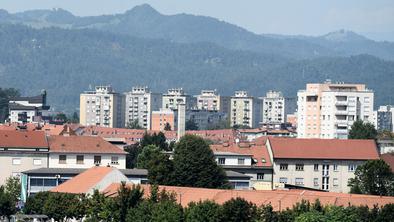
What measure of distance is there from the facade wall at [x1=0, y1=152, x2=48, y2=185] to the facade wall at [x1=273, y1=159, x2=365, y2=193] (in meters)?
13.3

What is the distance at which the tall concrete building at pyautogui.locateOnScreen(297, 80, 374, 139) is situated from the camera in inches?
5276

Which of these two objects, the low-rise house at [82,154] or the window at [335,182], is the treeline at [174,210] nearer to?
the low-rise house at [82,154]

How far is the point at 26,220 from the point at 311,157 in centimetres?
2945

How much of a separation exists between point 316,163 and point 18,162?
1710 centimetres

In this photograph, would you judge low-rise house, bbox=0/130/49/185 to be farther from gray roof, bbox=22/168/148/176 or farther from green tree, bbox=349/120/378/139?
green tree, bbox=349/120/378/139

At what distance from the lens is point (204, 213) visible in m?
48.4

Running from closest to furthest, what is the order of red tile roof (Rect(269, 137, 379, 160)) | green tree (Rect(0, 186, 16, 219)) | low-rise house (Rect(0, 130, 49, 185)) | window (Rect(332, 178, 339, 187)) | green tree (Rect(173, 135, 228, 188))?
green tree (Rect(0, 186, 16, 219))
green tree (Rect(173, 135, 228, 188))
low-rise house (Rect(0, 130, 49, 185))
window (Rect(332, 178, 339, 187))
red tile roof (Rect(269, 137, 379, 160))

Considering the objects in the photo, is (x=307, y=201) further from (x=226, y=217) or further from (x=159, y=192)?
(x=159, y=192)

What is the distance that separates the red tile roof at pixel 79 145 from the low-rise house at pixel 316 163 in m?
9.08

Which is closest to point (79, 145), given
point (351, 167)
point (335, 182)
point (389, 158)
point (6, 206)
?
point (335, 182)

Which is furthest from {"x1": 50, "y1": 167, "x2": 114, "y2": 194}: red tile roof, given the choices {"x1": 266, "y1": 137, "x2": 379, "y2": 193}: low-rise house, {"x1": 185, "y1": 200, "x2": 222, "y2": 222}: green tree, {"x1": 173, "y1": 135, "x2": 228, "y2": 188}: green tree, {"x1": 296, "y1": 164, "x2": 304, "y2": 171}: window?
{"x1": 296, "y1": 164, "x2": 304, "y2": 171}: window

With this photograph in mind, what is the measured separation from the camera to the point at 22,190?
73.6 metres

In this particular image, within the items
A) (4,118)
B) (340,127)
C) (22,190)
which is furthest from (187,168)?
(4,118)

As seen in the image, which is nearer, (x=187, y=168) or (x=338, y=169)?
(x=187, y=168)
